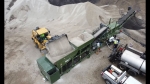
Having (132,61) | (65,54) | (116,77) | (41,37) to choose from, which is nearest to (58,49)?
(65,54)

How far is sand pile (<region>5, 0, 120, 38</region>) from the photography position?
16172 mm

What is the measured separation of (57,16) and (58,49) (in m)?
8.96

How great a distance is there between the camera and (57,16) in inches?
725

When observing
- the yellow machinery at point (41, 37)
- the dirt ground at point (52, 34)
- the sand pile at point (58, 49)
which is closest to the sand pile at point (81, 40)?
the sand pile at point (58, 49)

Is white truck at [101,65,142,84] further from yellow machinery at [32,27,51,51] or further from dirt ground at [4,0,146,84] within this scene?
yellow machinery at [32,27,51,51]

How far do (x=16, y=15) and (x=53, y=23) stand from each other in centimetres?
591

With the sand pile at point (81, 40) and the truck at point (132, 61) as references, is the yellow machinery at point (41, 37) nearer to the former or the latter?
the sand pile at point (81, 40)

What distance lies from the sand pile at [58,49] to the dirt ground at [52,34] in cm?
201

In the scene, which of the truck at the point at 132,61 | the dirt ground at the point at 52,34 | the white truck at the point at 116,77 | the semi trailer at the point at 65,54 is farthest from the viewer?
the dirt ground at the point at 52,34

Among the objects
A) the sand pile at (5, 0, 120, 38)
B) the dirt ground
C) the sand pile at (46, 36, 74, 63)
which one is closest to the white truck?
the dirt ground

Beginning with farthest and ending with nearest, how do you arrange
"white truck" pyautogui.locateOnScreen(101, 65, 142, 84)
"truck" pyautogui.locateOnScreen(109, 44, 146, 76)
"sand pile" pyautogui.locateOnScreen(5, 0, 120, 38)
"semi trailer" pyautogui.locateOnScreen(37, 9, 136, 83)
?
"sand pile" pyautogui.locateOnScreen(5, 0, 120, 38), "truck" pyautogui.locateOnScreen(109, 44, 146, 76), "semi trailer" pyautogui.locateOnScreen(37, 9, 136, 83), "white truck" pyautogui.locateOnScreen(101, 65, 142, 84)

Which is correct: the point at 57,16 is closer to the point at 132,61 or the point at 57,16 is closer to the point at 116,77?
the point at 132,61

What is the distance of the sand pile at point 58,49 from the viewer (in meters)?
10.3
